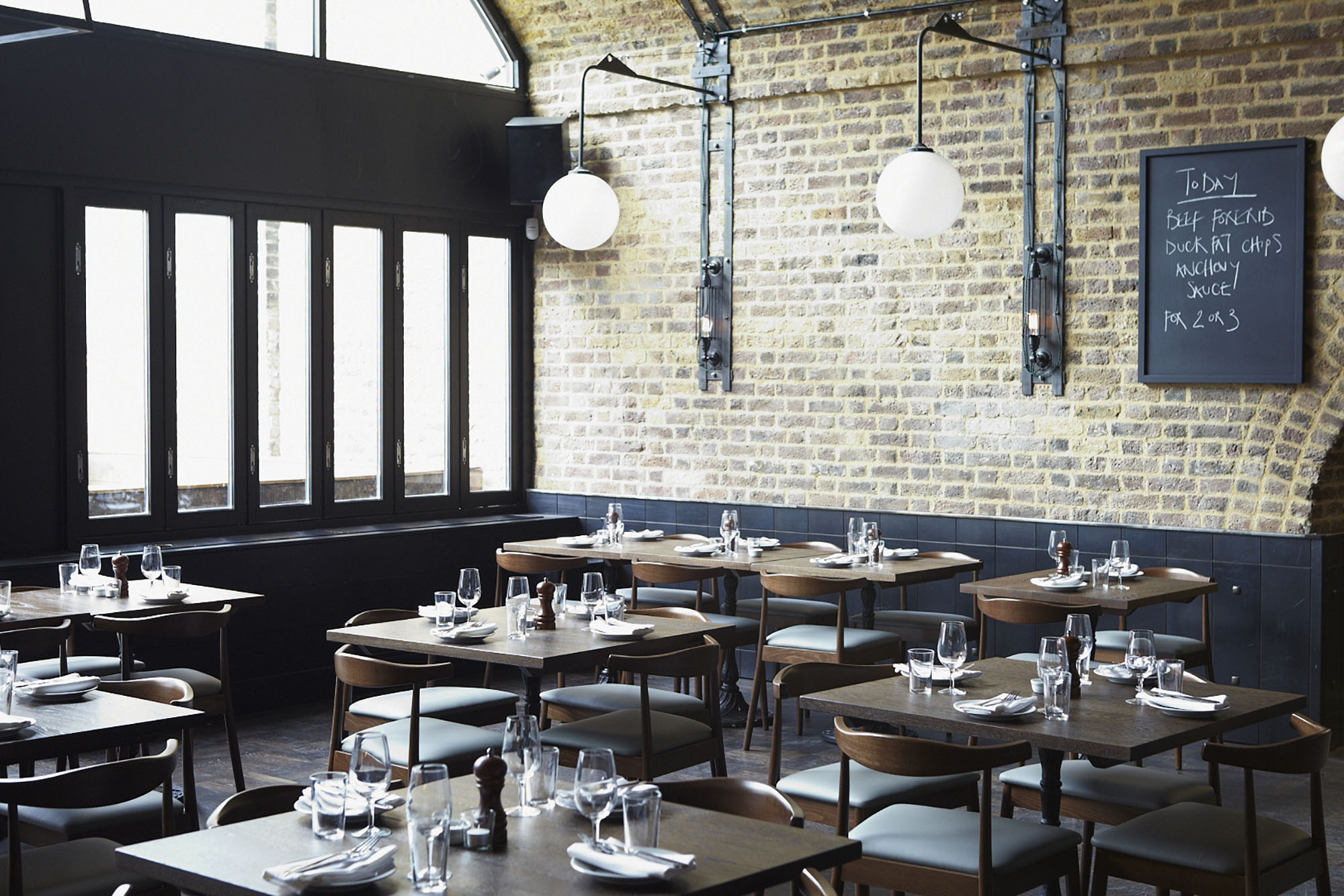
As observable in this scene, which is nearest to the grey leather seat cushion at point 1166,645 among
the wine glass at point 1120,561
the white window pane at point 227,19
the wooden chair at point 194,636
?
the wine glass at point 1120,561

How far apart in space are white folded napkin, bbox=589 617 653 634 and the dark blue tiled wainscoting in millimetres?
2501

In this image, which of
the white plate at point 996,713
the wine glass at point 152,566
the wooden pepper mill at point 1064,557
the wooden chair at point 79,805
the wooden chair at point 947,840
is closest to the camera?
the wooden chair at point 79,805

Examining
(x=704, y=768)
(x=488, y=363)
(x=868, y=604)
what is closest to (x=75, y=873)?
(x=704, y=768)

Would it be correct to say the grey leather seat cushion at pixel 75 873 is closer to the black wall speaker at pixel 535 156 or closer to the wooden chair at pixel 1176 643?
the wooden chair at pixel 1176 643

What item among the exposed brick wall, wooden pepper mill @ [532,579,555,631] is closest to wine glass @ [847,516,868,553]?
the exposed brick wall

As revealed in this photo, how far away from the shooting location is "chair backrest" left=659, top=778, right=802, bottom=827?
9.64ft

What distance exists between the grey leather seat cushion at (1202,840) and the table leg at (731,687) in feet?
10.8

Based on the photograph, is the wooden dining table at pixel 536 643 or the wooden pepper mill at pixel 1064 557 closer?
the wooden dining table at pixel 536 643

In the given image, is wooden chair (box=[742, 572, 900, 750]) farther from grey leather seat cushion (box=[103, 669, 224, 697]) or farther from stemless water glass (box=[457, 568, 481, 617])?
grey leather seat cushion (box=[103, 669, 224, 697])

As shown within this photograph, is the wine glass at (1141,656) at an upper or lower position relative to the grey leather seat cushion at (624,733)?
upper

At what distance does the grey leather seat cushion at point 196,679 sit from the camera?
5363 mm

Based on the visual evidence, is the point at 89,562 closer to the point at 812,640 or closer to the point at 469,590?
the point at 469,590

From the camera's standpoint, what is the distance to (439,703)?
4961mm

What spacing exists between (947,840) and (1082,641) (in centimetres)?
91
